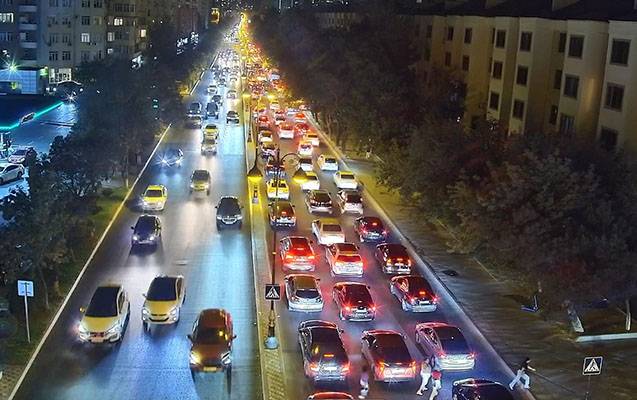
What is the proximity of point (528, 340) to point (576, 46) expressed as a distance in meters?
20.1

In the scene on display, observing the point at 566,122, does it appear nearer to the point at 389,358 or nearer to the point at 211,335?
the point at 389,358

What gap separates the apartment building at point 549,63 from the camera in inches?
1378

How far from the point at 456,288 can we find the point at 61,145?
18649 millimetres

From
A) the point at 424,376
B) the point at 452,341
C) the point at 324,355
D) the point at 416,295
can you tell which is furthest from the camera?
the point at 416,295

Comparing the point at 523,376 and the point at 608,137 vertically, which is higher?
the point at 608,137

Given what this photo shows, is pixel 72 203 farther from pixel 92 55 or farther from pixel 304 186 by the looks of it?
pixel 92 55

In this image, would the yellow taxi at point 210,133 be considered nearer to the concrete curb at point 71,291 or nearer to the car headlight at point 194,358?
the concrete curb at point 71,291

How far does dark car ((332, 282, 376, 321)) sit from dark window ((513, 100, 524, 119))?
23247 millimetres

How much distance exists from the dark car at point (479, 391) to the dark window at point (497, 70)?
33.3 metres

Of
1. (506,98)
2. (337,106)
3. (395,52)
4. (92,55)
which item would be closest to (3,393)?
(506,98)

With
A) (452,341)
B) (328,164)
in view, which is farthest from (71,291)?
(328,164)

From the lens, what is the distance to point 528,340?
25.8 metres

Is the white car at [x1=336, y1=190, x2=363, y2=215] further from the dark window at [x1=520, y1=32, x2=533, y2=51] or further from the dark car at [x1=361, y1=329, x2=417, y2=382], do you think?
the dark car at [x1=361, y1=329, x2=417, y2=382]

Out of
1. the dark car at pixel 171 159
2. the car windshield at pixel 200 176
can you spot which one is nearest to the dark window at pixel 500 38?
the car windshield at pixel 200 176
